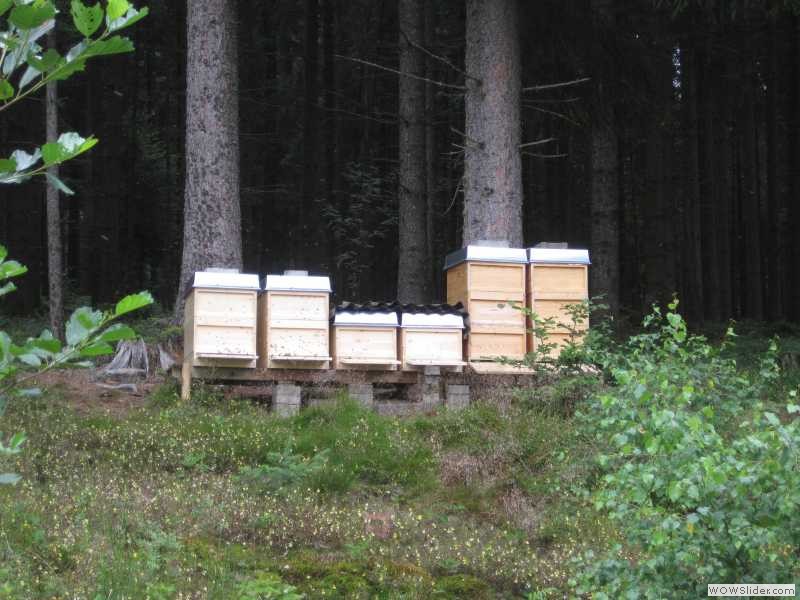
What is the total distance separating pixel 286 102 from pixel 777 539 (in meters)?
24.5

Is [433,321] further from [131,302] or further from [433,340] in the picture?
[131,302]

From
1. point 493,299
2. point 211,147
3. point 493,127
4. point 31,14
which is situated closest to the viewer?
point 31,14

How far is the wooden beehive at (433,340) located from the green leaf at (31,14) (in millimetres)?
9227

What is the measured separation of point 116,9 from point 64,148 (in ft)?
0.94

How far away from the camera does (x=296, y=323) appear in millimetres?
10680

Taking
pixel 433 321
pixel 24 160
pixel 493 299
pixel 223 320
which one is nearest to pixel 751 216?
pixel 493 299

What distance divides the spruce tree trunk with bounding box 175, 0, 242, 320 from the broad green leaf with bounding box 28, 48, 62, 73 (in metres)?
11.6

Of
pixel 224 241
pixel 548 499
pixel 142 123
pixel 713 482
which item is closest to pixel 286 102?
pixel 142 123

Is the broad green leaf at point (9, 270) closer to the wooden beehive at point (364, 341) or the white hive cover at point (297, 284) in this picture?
the white hive cover at point (297, 284)

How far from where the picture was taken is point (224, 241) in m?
13.4

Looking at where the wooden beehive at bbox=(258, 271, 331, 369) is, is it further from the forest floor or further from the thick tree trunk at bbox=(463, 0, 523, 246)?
the thick tree trunk at bbox=(463, 0, 523, 246)

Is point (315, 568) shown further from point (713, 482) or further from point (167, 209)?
point (167, 209)

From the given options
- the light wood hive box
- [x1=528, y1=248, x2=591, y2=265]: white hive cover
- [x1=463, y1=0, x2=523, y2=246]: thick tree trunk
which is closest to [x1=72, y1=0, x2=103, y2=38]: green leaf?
the light wood hive box

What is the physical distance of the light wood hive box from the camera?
10484mm
